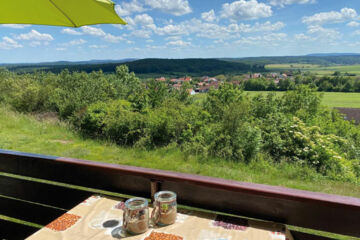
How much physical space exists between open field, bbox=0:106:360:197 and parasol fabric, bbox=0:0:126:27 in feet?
10.8

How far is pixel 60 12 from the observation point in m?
1.70

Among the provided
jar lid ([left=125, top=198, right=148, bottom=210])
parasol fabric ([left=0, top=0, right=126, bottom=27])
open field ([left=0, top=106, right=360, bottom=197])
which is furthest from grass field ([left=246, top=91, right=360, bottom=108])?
jar lid ([left=125, top=198, right=148, bottom=210])

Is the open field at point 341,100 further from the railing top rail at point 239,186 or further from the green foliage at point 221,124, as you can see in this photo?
the railing top rail at point 239,186

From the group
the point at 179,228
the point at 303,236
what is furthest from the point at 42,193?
the point at 303,236

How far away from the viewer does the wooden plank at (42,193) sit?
165 centimetres

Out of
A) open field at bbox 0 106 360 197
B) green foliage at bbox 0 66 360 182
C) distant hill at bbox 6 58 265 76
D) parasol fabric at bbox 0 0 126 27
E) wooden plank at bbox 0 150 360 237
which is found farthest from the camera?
distant hill at bbox 6 58 265 76

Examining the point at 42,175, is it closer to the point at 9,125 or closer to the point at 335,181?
the point at 335,181

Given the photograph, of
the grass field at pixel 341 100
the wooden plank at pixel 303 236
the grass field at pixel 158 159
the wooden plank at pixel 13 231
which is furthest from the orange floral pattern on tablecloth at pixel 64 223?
the grass field at pixel 341 100

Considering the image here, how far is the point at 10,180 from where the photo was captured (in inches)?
72.2

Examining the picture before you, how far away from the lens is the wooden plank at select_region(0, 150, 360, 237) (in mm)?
1120

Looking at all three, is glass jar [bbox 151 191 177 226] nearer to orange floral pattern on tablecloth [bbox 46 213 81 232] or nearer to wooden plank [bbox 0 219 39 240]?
orange floral pattern on tablecloth [bbox 46 213 81 232]

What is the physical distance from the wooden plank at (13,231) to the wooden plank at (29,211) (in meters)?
0.06

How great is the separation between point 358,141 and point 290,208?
7.06 m

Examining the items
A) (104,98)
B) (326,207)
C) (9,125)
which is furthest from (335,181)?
(9,125)
